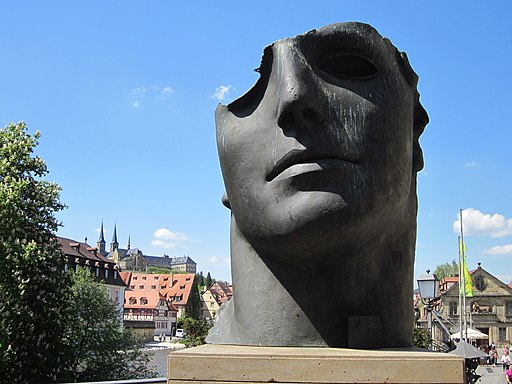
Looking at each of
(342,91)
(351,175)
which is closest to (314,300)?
(351,175)

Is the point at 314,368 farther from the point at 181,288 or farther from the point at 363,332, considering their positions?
the point at 181,288

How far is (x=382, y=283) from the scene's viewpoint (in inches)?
167

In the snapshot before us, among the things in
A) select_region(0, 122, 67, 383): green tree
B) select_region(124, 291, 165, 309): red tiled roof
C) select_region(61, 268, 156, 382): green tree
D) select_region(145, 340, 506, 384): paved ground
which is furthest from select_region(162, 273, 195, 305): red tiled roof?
select_region(0, 122, 67, 383): green tree

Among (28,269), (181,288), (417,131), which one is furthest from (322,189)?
(181,288)

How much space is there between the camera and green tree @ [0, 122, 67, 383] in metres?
16.5

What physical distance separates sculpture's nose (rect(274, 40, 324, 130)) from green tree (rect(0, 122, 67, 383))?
47.5ft

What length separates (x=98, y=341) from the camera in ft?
72.1

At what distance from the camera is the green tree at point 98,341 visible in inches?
A: 832

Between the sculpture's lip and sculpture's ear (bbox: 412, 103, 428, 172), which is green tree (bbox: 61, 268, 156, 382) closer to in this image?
sculpture's ear (bbox: 412, 103, 428, 172)

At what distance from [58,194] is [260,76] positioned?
1665cm

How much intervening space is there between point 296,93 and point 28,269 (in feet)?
50.1

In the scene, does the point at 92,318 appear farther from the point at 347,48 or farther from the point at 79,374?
the point at 347,48

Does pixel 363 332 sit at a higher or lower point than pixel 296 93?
lower

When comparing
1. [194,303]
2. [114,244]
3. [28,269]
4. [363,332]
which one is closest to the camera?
[363,332]
